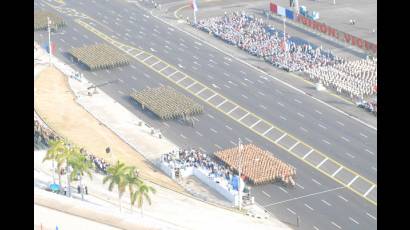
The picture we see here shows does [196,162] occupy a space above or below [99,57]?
above

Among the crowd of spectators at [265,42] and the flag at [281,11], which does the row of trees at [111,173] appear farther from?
the flag at [281,11]

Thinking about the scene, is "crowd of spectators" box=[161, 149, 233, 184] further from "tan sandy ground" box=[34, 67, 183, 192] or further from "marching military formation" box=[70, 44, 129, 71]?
"marching military formation" box=[70, 44, 129, 71]

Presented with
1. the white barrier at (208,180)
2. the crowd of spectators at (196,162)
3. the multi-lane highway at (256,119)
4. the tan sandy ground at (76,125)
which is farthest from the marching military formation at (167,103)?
the white barrier at (208,180)

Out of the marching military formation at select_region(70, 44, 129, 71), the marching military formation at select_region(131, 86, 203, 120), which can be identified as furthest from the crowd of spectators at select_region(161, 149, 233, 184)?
the marching military formation at select_region(70, 44, 129, 71)

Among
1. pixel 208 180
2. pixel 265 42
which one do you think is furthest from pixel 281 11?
pixel 208 180

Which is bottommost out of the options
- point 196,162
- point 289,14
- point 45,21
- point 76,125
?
point 289,14

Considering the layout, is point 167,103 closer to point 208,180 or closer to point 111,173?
point 208,180
